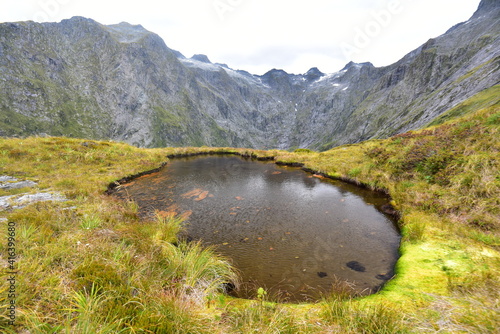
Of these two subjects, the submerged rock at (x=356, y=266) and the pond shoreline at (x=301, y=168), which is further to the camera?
the pond shoreline at (x=301, y=168)

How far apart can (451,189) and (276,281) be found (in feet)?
38.1

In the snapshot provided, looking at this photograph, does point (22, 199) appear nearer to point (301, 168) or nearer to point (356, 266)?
point (356, 266)

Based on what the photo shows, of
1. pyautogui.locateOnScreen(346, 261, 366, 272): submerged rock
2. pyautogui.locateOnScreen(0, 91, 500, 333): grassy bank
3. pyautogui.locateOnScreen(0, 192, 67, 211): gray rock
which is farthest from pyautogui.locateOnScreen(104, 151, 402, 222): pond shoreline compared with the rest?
pyautogui.locateOnScreen(346, 261, 366, 272): submerged rock

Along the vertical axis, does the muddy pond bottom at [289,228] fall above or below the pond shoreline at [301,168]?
below

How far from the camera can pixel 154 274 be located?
5824 mm

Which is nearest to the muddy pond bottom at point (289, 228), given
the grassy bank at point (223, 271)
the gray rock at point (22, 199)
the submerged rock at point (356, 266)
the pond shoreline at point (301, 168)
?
the submerged rock at point (356, 266)

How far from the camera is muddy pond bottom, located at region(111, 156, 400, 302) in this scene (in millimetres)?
7660

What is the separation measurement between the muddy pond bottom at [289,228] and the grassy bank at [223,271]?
92 cm

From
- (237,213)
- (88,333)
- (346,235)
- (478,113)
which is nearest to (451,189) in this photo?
(346,235)

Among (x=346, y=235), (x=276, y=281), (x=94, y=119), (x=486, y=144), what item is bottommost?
(x=276, y=281)

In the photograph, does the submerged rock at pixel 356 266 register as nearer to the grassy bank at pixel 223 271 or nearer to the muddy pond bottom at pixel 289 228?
the muddy pond bottom at pixel 289 228

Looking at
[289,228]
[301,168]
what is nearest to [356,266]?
[289,228]

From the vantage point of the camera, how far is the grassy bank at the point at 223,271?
3859 millimetres

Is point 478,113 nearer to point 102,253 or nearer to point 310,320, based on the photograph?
point 310,320
